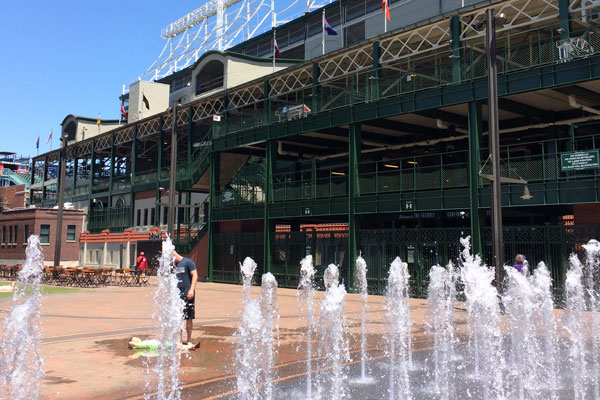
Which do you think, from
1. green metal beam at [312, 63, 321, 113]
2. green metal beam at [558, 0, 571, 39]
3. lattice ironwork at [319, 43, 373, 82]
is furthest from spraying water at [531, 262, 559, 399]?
lattice ironwork at [319, 43, 373, 82]

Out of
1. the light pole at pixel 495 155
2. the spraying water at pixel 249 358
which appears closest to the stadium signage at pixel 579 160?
the light pole at pixel 495 155

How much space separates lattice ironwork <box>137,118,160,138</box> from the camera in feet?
155

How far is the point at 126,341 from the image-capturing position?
11.2m

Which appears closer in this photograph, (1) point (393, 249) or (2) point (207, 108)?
(1) point (393, 249)

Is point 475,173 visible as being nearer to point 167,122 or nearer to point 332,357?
point 332,357

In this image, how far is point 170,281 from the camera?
9.02m

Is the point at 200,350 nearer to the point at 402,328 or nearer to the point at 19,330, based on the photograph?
the point at 19,330

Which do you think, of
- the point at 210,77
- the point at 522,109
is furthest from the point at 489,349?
the point at 210,77

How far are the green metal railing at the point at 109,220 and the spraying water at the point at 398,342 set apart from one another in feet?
111

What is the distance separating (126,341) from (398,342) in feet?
18.9

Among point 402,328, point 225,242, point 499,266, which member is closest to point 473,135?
point 499,266

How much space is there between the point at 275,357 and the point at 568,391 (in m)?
4.73

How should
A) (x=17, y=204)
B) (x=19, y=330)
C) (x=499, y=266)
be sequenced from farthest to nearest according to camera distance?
(x=17, y=204), (x=499, y=266), (x=19, y=330)

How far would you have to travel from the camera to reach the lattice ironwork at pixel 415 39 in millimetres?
24641
